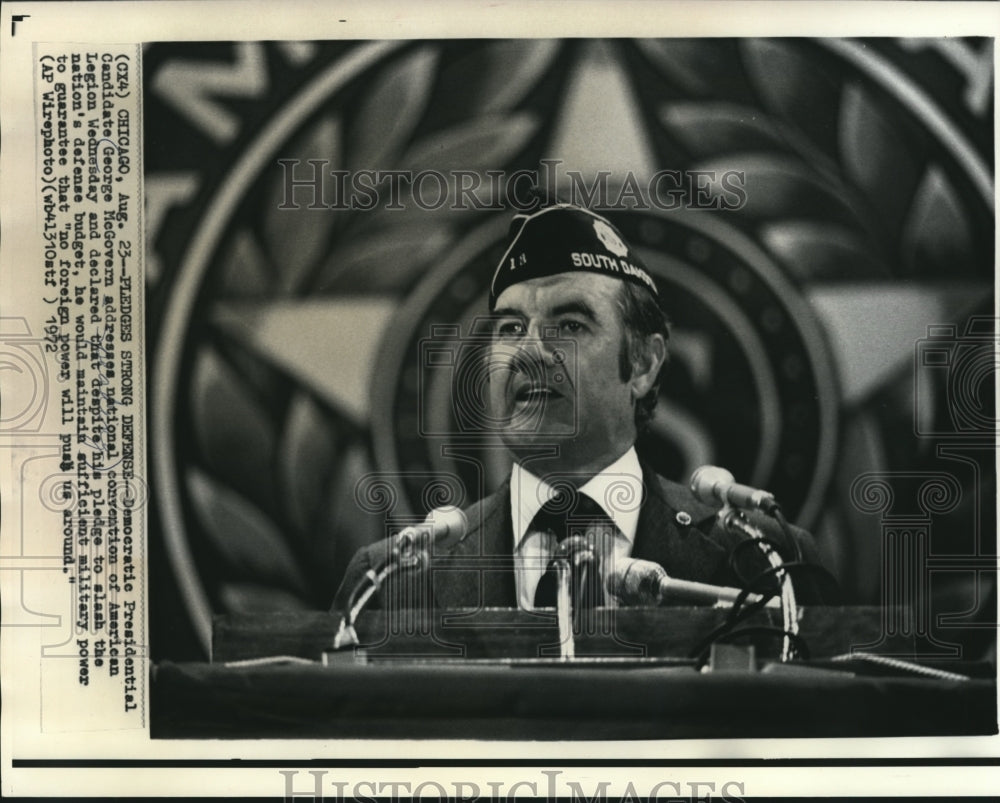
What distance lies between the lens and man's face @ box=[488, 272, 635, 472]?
53.7 inches

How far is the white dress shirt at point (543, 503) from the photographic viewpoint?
1375 millimetres

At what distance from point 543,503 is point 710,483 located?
264 mm

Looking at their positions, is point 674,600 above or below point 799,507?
below

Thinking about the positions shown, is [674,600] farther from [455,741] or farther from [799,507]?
[455,741]

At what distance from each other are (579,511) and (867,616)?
48 centimetres

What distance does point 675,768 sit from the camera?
1.37 m

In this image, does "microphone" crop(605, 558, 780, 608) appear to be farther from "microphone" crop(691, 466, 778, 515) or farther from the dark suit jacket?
"microphone" crop(691, 466, 778, 515)

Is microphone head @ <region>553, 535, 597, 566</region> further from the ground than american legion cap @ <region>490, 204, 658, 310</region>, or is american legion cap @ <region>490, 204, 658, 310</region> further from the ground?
american legion cap @ <region>490, 204, 658, 310</region>

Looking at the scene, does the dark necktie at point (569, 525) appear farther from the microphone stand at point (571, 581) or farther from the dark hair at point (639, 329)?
the dark hair at point (639, 329)

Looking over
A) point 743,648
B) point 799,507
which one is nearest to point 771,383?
point 799,507

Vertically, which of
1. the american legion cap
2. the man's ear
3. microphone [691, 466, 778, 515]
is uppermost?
the american legion cap

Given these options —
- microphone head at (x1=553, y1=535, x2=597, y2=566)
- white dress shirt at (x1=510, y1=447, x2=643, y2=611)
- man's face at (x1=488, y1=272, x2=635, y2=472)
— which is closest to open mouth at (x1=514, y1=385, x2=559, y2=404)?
man's face at (x1=488, y1=272, x2=635, y2=472)

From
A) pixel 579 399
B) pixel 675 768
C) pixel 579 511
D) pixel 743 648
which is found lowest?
pixel 675 768

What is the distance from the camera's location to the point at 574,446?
1.38 metres
